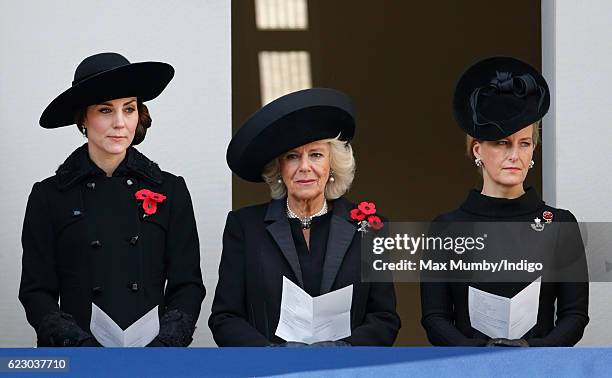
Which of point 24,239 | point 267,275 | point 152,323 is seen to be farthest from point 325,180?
point 24,239

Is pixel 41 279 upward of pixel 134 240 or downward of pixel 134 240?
downward

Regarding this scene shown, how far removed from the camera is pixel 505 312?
3.94 meters

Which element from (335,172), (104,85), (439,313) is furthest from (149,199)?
(439,313)

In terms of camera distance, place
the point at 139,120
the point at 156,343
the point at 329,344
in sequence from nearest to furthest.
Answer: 1. the point at 329,344
2. the point at 156,343
3. the point at 139,120

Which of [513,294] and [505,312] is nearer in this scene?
[505,312]

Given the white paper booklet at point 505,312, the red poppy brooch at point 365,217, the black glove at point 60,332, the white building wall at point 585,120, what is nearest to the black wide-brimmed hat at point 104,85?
the black glove at point 60,332

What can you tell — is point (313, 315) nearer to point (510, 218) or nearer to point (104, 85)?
point (510, 218)

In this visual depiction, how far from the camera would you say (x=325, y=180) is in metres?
4.21

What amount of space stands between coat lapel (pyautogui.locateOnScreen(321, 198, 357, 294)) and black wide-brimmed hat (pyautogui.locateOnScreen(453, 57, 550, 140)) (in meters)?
0.50

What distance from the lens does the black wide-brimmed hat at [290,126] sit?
13.6 ft

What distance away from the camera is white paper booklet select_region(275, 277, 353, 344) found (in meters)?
3.88

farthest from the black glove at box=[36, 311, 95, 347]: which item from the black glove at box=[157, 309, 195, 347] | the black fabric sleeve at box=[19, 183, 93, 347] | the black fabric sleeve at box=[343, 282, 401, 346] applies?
the black fabric sleeve at box=[343, 282, 401, 346]

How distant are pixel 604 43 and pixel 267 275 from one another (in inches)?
79.7

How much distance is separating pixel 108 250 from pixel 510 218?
135 cm
